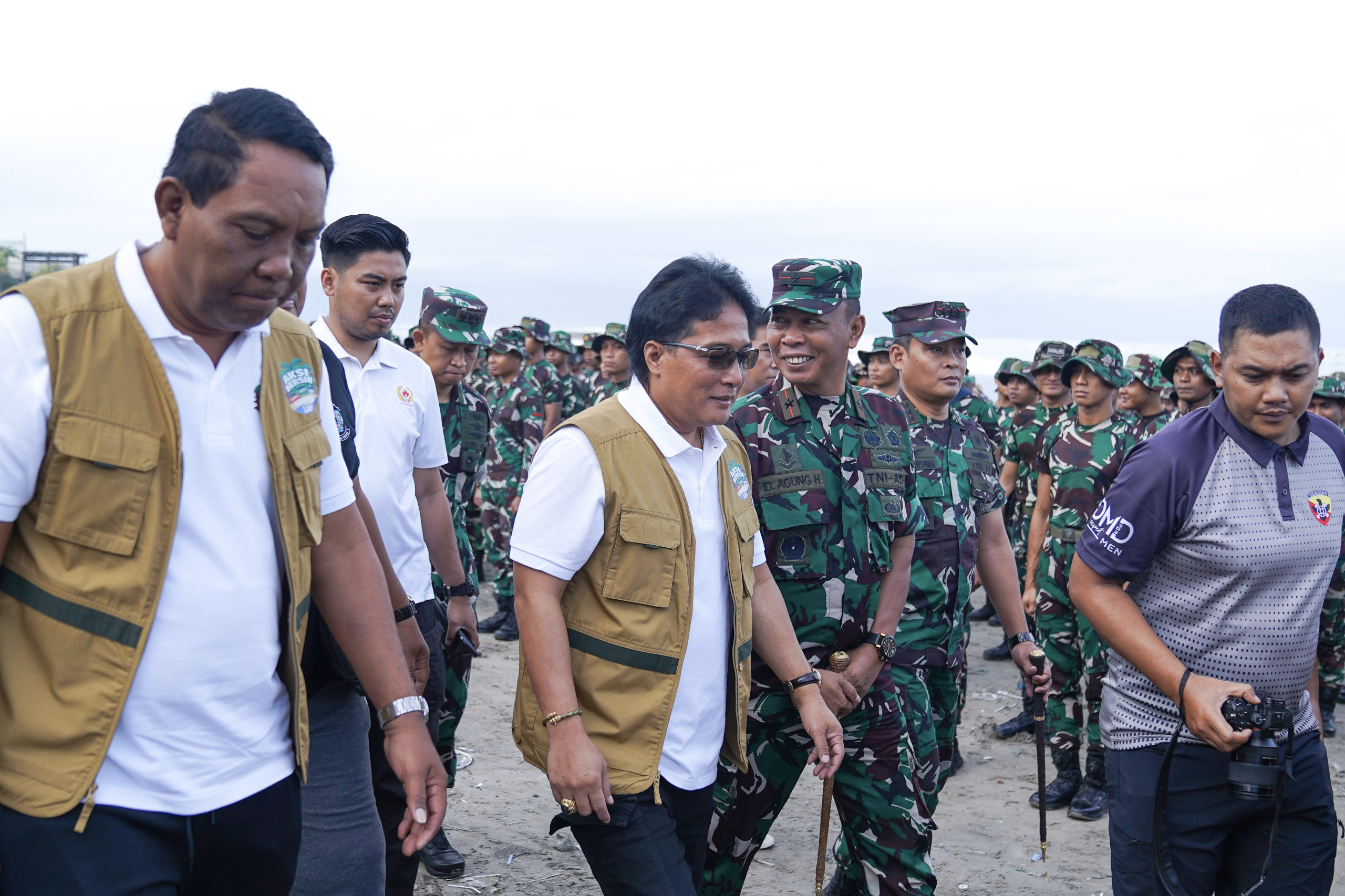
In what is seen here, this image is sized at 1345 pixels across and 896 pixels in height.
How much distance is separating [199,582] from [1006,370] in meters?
12.5

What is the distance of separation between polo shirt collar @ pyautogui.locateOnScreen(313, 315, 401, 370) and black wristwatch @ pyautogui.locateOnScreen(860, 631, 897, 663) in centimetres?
208

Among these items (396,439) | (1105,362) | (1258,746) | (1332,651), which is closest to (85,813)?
(396,439)

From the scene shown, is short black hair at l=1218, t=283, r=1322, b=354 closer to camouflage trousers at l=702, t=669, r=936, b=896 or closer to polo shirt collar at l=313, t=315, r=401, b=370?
camouflage trousers at l=702, t=669, r=936, b=896

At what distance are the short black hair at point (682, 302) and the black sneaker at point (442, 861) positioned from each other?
282 centimetres

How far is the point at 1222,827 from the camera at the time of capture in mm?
3191

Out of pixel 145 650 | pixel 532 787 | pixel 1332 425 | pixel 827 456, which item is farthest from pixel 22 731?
pixel 532 787

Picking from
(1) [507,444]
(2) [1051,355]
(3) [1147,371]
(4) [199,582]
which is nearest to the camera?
(4) [199,582]

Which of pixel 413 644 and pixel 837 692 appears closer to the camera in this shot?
pixel 413 644

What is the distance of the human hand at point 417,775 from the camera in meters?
2.24

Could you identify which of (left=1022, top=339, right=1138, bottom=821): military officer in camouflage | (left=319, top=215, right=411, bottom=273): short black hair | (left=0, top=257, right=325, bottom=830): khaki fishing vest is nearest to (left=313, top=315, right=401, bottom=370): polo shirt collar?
(left=319, top=215, right=411, bottom=273): short black hair

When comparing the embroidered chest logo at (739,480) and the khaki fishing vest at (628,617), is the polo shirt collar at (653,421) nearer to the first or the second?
the khaki fishing vest at (628,617)

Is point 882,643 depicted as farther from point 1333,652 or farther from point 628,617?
point 1333,652

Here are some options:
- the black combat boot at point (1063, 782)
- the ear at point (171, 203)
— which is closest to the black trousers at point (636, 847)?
the ear at point (171, 203)

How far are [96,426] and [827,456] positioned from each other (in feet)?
8.23
